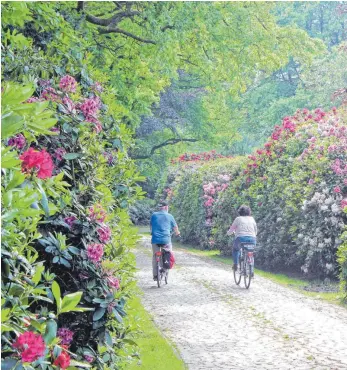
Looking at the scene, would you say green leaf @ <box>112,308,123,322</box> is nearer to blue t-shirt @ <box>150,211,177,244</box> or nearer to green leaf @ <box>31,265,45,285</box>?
green leaf @ <box>31,265,45,285</box>

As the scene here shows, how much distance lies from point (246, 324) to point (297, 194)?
7373mm

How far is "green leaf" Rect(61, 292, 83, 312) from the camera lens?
2.89 m

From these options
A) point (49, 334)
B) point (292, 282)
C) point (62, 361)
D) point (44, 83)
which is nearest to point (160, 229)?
point (292, 282)

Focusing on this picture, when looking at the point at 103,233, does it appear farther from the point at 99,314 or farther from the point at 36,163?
the point at 36,163

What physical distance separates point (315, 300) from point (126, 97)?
19.1 feet

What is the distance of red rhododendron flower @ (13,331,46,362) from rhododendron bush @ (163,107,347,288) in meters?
12.4

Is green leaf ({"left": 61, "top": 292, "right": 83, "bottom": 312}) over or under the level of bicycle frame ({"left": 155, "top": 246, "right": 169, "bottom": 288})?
over

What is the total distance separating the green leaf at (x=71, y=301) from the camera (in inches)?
114

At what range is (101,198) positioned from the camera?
219 inches

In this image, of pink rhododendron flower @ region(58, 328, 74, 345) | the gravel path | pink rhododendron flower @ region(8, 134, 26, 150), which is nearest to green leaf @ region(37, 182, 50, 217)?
pink rhododendron flower @ region(8, 134, 26, 150)

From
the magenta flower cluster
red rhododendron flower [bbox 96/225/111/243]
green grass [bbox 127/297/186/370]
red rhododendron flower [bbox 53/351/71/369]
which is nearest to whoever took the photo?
red rhododendron flower [bbox 53/351/71/369]

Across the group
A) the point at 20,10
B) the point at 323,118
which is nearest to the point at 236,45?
the point at 323,118

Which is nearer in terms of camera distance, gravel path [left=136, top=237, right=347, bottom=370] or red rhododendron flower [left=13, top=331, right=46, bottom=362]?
red rhododendron flower [left=13, top=331, right=46, bottom=362]

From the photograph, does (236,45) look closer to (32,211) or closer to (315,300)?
(315,300)
